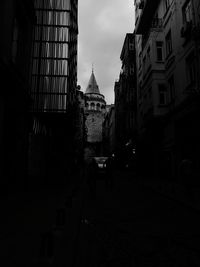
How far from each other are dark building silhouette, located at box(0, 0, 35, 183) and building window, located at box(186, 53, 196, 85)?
10.3 metres

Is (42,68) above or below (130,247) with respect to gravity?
above

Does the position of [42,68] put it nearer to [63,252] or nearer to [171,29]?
[171,29]

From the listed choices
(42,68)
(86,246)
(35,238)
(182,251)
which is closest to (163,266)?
(182,251)

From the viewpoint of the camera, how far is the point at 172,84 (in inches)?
800

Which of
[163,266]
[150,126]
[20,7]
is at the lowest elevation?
[163,266]

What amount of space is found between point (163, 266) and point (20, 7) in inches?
552

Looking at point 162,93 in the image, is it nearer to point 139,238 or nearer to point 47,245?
point 139,238

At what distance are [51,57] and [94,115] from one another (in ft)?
292

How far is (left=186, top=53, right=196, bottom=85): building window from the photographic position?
16.0 m

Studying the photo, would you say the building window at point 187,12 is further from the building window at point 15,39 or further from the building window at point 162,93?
the building window at point 15,39

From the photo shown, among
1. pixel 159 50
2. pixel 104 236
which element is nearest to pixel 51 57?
pixel 159 50

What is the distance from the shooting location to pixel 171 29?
19.6 m

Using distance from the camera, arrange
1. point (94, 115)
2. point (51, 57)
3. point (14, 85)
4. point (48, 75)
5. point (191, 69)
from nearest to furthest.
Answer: point (14, 85) < point (191, 69) < point (48, 75) < point (51, 57) < point (94, 115)

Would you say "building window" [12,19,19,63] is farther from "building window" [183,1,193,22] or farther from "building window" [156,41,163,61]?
"building window" [156,41,163,61]
